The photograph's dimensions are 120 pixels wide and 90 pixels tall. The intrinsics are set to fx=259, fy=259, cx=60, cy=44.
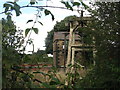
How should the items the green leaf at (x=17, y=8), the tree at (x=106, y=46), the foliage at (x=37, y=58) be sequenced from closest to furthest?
the green leaf at (x=17, y=8), the foliage at (x=37, y=58), the tree at (x=106, y=46)

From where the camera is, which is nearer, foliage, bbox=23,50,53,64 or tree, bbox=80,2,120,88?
foliage, bbox=23,50,53,64

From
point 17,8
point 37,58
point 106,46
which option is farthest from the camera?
point 106,46

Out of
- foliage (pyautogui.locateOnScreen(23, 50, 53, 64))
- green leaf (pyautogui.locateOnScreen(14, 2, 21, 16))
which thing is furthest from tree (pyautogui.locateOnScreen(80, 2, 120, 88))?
green leaf (pyautogui.locateOnScreen(14, 2, 21, 16))

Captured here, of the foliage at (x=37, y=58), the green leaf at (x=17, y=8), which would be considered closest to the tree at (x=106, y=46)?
the foliage at (x=37, y=58)

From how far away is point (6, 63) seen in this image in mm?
1249

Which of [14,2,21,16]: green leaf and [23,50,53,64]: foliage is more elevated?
[14,2,21,16]: green leaf

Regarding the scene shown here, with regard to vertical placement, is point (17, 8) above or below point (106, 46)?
above

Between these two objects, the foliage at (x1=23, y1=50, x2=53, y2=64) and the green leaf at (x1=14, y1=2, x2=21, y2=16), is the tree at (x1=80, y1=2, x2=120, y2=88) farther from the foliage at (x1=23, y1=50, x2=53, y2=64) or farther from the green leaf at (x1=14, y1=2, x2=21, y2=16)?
the green leaf at (x1=14, y1=2, x2=21, y2=16)

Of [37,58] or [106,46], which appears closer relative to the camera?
[37,58]

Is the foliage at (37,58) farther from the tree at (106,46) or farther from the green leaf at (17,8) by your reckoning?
the tree at (106,46)

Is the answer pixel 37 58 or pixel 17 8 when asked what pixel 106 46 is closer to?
pixel 37 58

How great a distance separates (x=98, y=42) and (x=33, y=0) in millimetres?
2814

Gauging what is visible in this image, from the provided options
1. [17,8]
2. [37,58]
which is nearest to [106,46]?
[37,58]

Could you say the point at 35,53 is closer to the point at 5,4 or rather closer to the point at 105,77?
the point at 5,4
